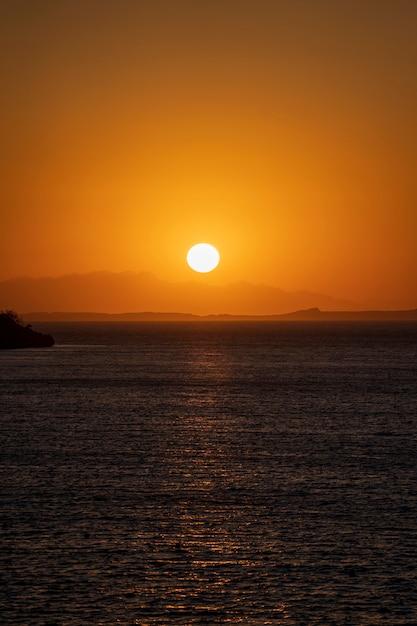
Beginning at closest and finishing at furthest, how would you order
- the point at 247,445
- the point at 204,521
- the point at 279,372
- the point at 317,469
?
the point at 204,521 < the point at 317,469 < the point at 247,445 < the point at 279,372

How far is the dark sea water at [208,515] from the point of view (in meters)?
28.2

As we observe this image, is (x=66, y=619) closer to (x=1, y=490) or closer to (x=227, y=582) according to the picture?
(x=227, y=582)

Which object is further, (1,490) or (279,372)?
(279,372)

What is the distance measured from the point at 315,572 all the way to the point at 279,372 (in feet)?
378

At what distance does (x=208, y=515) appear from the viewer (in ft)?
130

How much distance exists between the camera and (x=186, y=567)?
104ft

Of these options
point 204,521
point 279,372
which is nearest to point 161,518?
point 204,521

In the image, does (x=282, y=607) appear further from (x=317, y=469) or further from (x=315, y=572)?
(x=317, y=469)

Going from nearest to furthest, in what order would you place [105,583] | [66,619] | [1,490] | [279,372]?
[66,619], [105,583], [1,490], [279,372]

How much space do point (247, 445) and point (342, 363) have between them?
11281cm

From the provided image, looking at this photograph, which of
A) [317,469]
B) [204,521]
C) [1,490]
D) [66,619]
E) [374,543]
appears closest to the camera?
[66,619]

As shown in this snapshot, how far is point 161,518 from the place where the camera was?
38.8 meters

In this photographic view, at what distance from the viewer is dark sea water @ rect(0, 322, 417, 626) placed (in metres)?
28.2

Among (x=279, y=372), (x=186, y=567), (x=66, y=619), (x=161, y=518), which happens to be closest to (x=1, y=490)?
(x=161, y=518)
